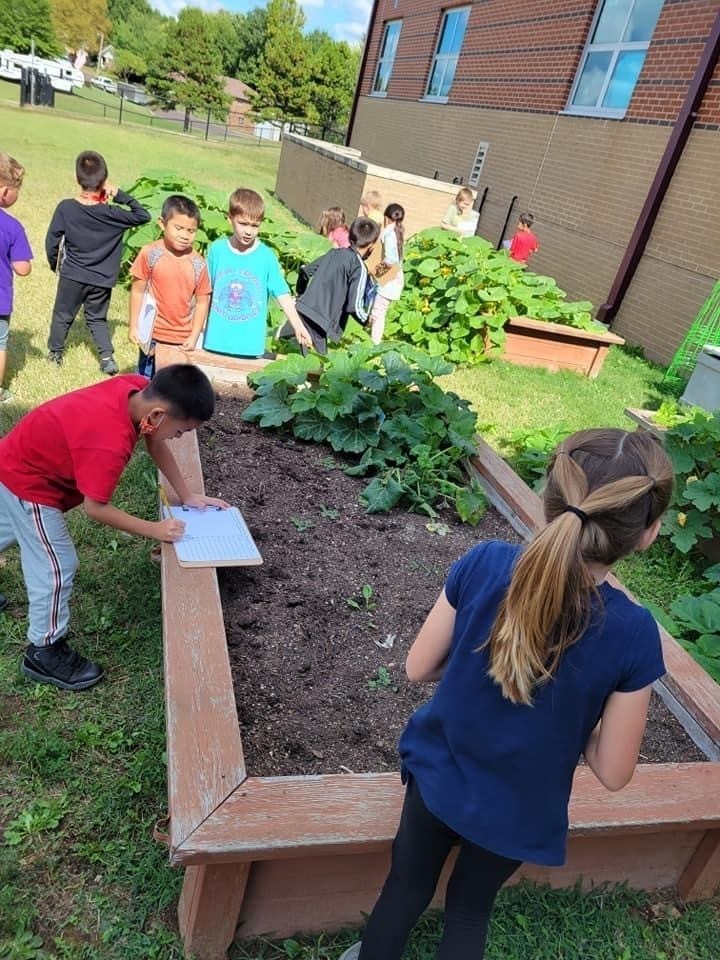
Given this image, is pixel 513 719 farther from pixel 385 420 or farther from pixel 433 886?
pixel 385 420

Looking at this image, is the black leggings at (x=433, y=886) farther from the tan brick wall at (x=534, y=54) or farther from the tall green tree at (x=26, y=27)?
the tall green tree at (x=26, y=27)

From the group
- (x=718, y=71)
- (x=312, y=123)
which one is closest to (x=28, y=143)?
(x=718, y=71)

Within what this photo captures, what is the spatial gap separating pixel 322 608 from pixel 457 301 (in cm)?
483

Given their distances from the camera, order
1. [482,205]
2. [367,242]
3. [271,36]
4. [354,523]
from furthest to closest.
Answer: [271,36]
[482,205]
[367,242]
[354,523]

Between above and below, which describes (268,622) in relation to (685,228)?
below

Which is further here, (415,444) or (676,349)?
(676,349)

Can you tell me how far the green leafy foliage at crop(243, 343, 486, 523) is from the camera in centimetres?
377

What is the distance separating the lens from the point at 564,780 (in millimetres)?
1374

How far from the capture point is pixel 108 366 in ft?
17.5

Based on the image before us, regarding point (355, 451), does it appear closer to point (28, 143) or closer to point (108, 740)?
point (108, 740)

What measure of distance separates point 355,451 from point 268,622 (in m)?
1.52

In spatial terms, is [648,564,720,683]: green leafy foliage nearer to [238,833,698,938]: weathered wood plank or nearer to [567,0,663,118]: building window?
[238,833,698,938]: weathered wood plank

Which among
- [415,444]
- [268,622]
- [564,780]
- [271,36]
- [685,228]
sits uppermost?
[271,36]

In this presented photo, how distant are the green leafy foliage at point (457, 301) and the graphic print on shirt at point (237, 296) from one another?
2759 millimetres
